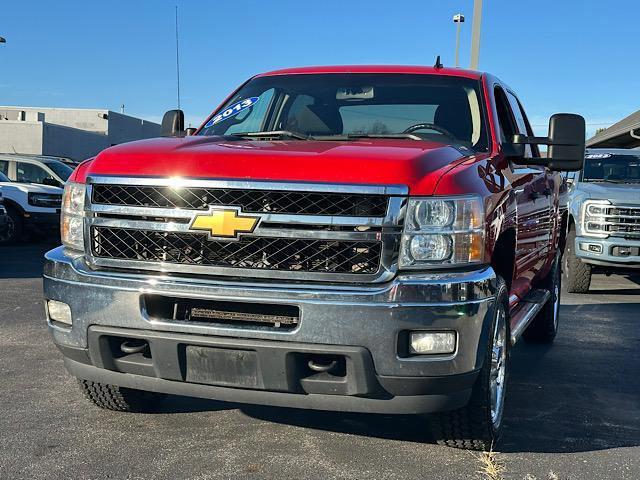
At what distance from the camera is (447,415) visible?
356 centimetres

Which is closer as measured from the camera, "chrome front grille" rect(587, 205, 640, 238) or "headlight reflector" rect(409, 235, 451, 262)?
"headlight reflector" rect(409, 235, 451, 262)

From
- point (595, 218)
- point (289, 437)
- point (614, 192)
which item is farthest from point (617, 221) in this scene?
point (289, 437)

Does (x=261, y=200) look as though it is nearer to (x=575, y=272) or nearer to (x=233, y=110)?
(x=233, y=110)

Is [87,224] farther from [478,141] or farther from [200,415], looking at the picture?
[478,141]

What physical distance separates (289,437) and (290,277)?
1.11 m

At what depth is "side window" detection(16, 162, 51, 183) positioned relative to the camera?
607 inches

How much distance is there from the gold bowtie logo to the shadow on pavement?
748cm

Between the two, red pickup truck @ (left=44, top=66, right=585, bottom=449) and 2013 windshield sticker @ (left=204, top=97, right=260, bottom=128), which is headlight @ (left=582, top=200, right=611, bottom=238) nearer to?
2013 windshield sticker @ (left=204, top=97, right=260, bottom=128)

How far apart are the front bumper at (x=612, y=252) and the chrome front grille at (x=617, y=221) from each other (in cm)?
9

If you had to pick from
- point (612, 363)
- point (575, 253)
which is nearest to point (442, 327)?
point (612, 363)

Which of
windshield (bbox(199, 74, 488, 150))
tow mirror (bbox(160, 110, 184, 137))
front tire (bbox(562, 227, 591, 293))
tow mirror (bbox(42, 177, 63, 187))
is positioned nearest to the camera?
windshield (bbox(199, 74, 488, 150))

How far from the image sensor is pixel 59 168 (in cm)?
1584

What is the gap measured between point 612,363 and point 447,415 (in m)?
2.83

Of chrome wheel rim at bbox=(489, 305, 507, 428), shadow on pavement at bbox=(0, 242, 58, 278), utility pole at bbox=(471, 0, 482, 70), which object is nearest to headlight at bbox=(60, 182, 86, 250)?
chrome wheel rim at bbox=(489, 305, 507, 428)
